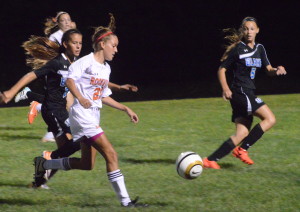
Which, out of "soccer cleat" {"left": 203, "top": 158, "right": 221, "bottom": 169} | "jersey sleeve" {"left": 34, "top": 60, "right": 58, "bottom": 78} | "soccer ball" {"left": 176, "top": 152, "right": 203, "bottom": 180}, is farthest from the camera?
"soccer cleat" {"left": 203, "top": 158, "right": 221, "bottom": 169}

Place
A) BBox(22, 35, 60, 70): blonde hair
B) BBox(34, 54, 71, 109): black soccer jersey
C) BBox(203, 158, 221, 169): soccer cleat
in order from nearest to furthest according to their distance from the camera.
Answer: BBox(34, 54, 71, 109): black soccer jersey < BBox(22, 35, 60, 70): blonde hair < BBox(203, 158, 221, 169): soccer cleat

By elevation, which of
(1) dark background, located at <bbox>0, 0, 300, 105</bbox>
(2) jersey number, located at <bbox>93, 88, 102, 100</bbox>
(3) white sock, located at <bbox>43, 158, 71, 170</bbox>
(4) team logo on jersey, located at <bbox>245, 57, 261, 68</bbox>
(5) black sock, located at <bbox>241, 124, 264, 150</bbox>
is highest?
(2) jersey number, located at <bbox>93, 88, 102, 100</bbox>

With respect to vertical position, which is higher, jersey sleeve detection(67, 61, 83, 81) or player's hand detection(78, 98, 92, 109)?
jersey sleeve detection(67, 61, 83, 81)

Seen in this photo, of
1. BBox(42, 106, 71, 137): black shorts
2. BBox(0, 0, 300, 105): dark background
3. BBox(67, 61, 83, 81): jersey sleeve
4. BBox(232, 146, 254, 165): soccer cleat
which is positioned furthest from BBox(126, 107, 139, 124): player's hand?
BBox(0, 0, 300, 105): dark background

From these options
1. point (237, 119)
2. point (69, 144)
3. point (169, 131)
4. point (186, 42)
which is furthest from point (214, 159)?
point (186, 42)

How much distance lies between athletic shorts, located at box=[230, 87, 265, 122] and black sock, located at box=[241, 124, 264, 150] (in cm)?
16

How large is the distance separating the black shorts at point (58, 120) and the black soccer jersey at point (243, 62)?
85.9 inches

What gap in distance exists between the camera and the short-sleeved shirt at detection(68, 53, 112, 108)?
6.79 metres

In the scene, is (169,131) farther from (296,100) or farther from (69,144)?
(296,100)

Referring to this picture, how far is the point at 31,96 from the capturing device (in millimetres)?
12680

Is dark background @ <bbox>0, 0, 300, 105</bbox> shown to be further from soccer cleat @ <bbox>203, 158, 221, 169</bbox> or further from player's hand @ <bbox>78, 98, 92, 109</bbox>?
player's hand @ <bbox>78, 98, 92, 109</bbox>

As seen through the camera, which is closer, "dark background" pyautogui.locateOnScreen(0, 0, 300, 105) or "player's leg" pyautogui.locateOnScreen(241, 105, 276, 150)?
"player's leg" pyautogui.locateOnScreen(241, 105, 276, 150)

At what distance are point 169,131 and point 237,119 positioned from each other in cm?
420

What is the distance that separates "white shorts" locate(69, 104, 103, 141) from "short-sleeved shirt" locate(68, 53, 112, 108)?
9cm
